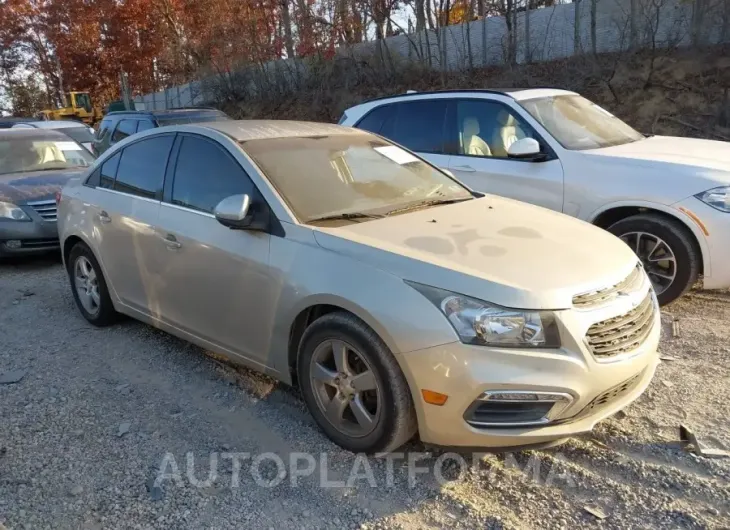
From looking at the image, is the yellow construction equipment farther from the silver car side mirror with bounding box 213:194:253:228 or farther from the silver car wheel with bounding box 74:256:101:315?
the silver car side mirror with bounding box 213:194:253:228

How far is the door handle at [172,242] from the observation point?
4137 mm

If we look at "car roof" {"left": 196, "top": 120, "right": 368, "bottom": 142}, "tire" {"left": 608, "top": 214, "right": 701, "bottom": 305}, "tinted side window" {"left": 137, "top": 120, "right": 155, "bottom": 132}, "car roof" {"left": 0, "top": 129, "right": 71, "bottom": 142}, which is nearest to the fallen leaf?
"tire" {"left": 608, "top": 214, "right": 701, "bottom": 305}

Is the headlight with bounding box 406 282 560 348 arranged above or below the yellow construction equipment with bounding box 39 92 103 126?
below

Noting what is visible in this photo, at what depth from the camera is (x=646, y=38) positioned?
14.4m

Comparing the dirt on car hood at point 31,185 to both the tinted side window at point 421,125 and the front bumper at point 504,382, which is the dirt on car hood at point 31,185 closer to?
the tinted side window at point 421,125

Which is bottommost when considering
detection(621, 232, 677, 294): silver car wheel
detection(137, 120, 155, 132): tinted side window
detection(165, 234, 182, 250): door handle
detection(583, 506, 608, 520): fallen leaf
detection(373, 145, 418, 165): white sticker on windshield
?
detection(583, 506, 608, 520): fallen leaf

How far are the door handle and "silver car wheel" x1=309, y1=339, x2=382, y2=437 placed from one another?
4.51ft

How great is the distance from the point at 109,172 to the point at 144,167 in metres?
0.58

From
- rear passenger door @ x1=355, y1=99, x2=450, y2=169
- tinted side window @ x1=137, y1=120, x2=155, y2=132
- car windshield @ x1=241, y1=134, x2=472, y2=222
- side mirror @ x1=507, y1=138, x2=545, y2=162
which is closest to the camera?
car windshield @ x1=241, y1=134, x2=472, y2=222

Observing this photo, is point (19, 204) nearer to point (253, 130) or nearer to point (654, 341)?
point (253, 130)

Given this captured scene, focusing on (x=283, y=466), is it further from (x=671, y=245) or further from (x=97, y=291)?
(x=671, y=245)

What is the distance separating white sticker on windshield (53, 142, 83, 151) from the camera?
9180mm

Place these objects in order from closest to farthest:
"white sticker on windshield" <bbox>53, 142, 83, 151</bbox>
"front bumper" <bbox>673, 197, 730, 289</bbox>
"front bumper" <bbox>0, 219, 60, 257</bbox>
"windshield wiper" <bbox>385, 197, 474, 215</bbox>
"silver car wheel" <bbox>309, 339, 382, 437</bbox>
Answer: "silver car wheel" <bbox>309, 339, 382, 437</bbox>
"windshield wiper" <bbox>385, 197, 474, 215</bbox>
"front bumper" <bbox>673, 197, 730, 289</bbox>
"front bumper" <bbox>0, 219, 60, 257</bbox>
"white sticker on windshield" <bbox>53, 142, 83, 151</bbox>

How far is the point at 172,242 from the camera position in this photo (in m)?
4.18
